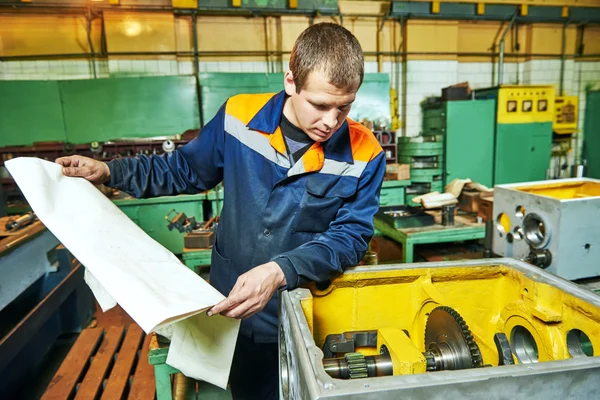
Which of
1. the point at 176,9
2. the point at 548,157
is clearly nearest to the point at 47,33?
the point at 176,9

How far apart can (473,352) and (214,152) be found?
90 cm

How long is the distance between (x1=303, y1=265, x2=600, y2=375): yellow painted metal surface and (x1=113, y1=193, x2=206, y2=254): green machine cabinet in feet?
8.86

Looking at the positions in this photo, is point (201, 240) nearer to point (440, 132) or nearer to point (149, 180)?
point (149, 180)

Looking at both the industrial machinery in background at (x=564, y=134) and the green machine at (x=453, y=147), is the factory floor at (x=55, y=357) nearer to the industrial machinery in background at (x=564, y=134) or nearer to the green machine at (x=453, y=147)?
the green machine at (x=453, y=147)

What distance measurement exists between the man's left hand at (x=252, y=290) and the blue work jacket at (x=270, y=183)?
230mm

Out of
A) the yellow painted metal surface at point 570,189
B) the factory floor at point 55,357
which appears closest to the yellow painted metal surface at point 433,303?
the yellow painted metal surface at point 570,189

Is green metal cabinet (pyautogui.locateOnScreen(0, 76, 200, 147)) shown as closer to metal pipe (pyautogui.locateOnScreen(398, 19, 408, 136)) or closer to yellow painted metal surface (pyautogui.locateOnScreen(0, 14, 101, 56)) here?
yellow painted metal surface (pyautogui.locateOnScreen(0, 14, 101, 56))

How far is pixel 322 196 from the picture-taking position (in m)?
1.09

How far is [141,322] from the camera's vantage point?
0.63m

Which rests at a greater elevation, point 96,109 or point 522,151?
point 96,109

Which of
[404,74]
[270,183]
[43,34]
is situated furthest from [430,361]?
[43,34]

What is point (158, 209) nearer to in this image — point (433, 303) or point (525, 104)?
point (433, 303)

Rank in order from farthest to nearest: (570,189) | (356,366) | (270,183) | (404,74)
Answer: (404,74) → (570,189) → (270,183) → (356,366)

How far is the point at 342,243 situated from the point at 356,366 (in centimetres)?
31
